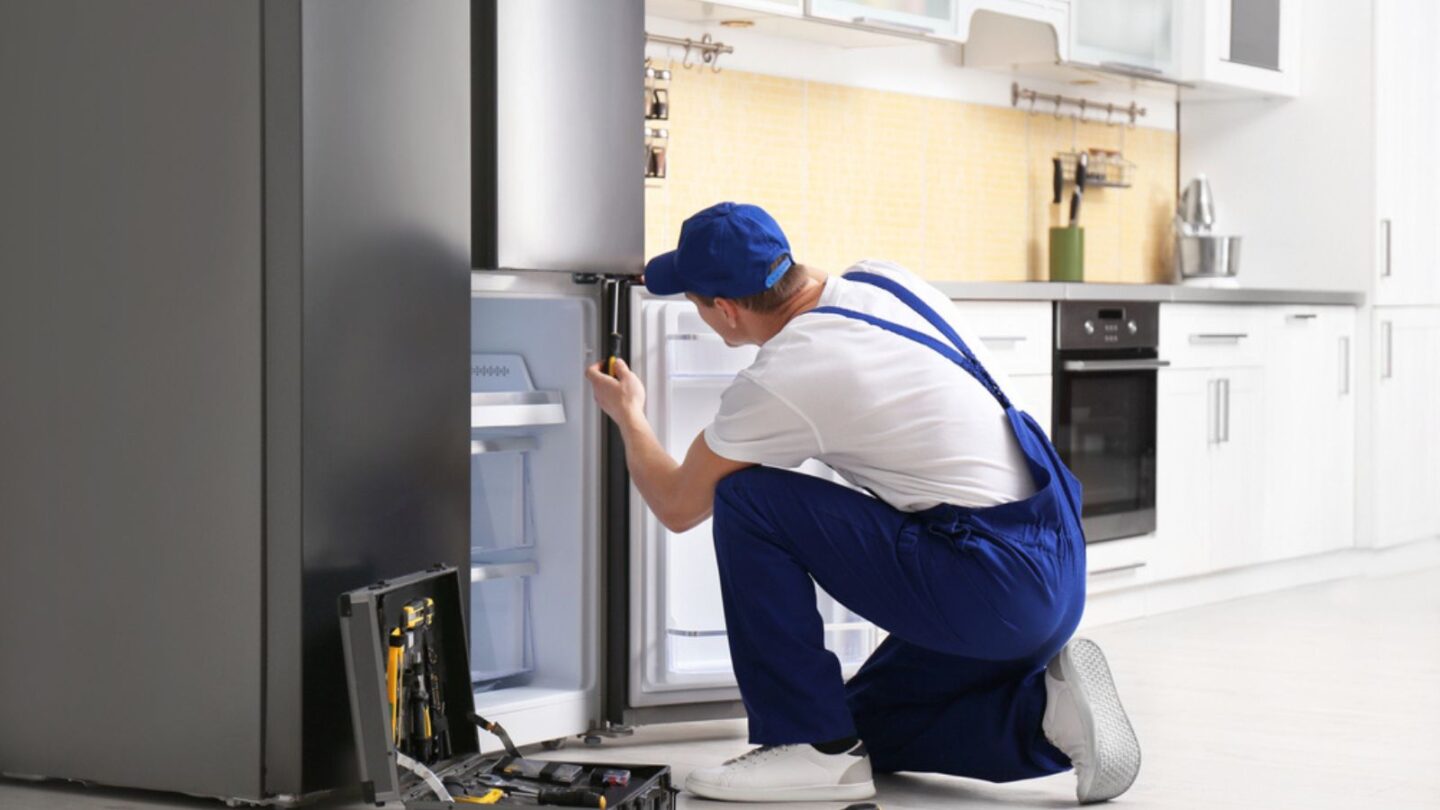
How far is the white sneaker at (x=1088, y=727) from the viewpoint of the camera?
289 centimetres

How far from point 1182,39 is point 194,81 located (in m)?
3.81

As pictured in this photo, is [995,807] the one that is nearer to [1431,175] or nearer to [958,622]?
[958,622]

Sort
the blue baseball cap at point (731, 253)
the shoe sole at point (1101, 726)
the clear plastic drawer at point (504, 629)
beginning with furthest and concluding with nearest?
the clear plastic drawer at point (504, 629) → the shoe sole at point (1101, 726) → the blue baseball cap at point (731, 253)

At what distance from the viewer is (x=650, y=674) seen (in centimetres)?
339

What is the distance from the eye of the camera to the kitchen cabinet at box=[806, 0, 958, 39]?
4486mm

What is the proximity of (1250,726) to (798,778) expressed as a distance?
3.66 feet

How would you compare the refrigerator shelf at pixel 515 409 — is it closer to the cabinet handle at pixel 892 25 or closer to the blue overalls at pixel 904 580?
the blue overalls at pixel 904 580

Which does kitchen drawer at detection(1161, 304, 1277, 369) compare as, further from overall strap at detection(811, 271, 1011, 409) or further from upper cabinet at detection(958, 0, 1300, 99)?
overall strap at detection(811, 271, 1011, 409)

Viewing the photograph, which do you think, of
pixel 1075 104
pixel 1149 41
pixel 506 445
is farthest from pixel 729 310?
pixel 1075 104

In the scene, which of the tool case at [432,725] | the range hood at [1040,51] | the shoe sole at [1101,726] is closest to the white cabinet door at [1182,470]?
the range hood at [1040,51]

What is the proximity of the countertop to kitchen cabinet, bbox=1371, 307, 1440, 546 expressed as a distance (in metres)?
0.22

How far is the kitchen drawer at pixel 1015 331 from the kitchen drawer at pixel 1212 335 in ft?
1.82

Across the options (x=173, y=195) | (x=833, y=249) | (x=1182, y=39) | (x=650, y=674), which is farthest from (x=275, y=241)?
(x=1182, y=39)

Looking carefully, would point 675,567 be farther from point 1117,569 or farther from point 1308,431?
point 1308,431
